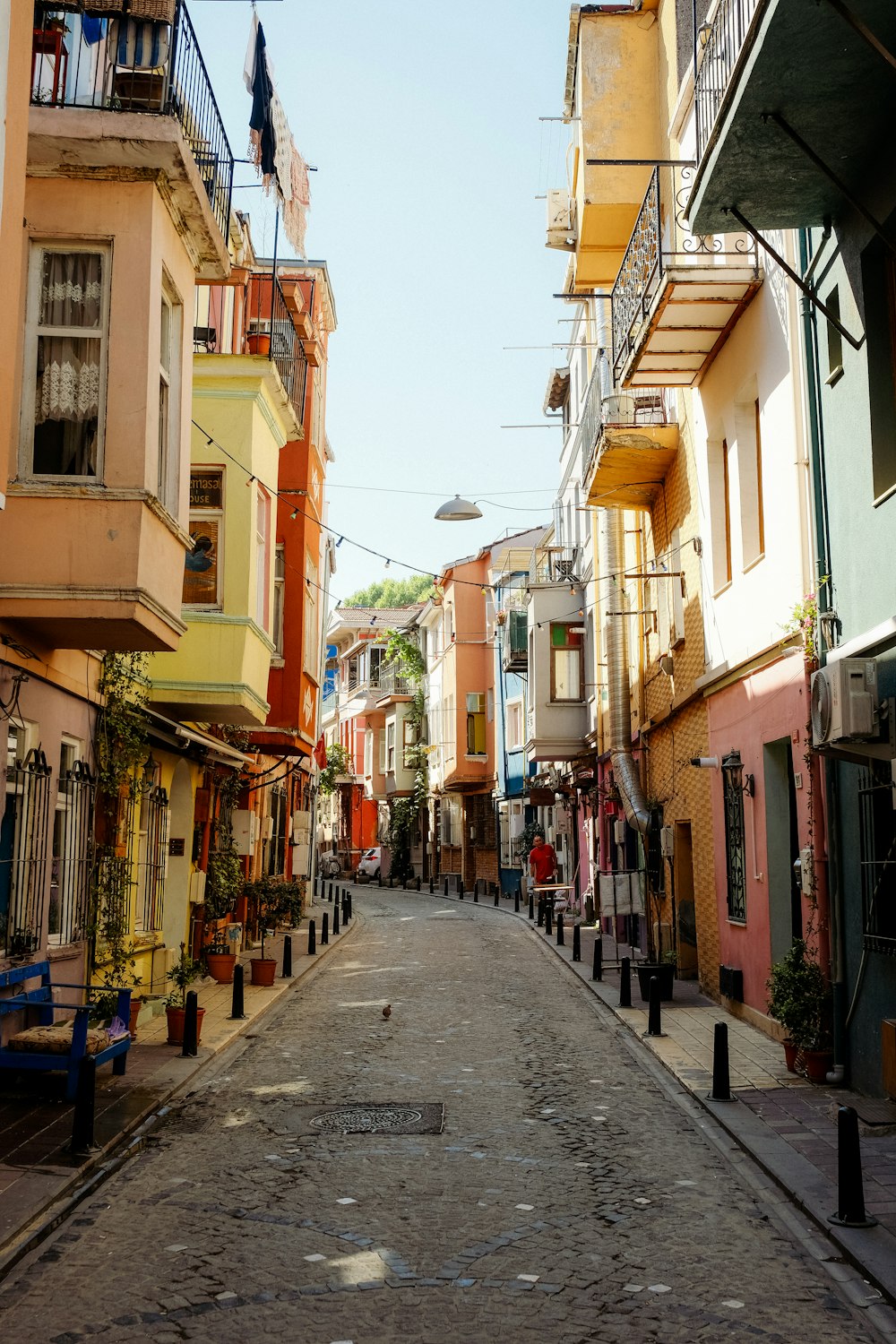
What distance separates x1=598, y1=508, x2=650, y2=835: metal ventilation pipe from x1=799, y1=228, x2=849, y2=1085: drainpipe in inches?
424

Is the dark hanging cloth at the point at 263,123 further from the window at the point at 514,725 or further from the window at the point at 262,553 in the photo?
the window at the point at 514,725

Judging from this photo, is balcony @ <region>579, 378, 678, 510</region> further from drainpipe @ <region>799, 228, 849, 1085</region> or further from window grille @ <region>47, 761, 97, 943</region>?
window grille @ <region>47, 761, 97, 943</region>

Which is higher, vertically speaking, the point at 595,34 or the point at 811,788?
the point at 595,34

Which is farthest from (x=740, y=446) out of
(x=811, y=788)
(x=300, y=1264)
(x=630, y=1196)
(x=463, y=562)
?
(x=463, y=562)

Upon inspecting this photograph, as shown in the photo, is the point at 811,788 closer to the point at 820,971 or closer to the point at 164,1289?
the point at 820,971

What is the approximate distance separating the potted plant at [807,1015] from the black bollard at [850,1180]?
4068mm

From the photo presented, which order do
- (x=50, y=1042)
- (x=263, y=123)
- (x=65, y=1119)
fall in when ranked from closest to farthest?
1. (x=65, y=1119)
2. (x=50, y=1042)
3. (x=263, y=123)

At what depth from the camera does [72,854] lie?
12.6m

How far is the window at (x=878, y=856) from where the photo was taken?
9.64 meters

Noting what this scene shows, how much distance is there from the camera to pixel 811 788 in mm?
11352

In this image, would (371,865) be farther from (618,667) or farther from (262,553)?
(262,553)

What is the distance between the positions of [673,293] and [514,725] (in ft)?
99.6

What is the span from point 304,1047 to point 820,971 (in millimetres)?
5102

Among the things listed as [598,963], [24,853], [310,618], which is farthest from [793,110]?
[310,618]
